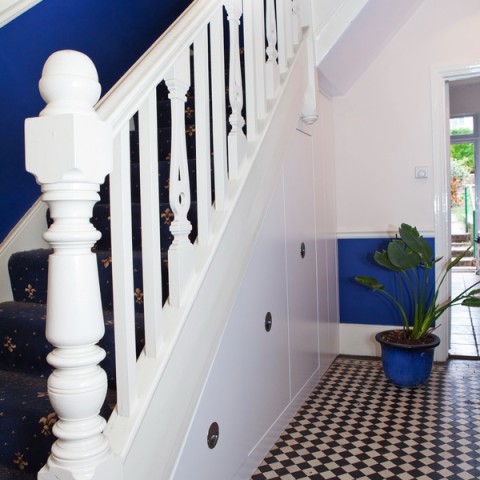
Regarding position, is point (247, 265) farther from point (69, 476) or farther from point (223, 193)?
point (69, 476)

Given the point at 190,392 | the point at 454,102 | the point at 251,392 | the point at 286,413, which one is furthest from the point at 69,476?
the point at 454,102

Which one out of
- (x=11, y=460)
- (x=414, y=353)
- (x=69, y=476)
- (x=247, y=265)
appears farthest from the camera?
(x=414, y=353)

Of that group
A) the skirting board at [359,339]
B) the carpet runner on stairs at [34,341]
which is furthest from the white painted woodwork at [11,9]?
the skirting board at [359,339]

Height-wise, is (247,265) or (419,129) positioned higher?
(419,129)

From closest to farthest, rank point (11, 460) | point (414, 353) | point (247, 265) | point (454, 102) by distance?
point (11, 460) < point (247, 265) < point (414, 353) < point (454, 102)

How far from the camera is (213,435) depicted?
4.51 ft

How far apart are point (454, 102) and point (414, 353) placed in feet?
16.9

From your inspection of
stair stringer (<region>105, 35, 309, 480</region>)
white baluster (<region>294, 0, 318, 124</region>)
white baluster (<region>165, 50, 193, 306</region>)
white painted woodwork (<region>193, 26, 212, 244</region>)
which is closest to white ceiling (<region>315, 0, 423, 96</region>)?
white baluster (<region>294, 0, 318, 124</region>)

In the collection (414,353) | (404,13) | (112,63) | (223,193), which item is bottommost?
(414,353)

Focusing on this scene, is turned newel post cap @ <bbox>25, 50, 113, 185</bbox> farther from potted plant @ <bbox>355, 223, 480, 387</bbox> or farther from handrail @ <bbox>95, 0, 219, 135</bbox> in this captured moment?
potted plant @ <bbox>355, 223, 480, 387</bbox>

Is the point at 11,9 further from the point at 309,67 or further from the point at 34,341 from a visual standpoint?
the point at 309,67

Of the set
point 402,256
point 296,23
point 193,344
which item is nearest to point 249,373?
point 193,344

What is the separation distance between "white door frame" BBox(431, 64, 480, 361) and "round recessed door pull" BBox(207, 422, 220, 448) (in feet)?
6.89

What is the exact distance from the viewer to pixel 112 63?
235 centimetres
